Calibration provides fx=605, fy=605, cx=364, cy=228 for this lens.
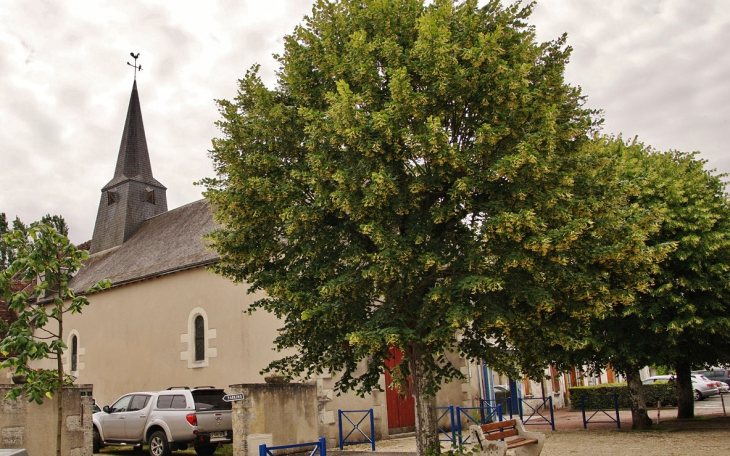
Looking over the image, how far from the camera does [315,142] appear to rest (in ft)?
28.8

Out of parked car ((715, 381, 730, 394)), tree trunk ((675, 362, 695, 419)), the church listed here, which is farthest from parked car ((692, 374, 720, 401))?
the church

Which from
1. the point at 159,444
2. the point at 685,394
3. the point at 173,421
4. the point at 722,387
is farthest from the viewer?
the point at 722,387

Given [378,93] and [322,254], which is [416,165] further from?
[322,254]

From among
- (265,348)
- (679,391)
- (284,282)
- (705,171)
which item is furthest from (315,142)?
(679,391)

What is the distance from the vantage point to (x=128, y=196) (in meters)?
27.0

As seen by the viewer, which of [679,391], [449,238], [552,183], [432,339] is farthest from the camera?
[679,391]

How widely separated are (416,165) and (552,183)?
6.26ft

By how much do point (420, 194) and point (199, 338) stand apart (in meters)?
11.3

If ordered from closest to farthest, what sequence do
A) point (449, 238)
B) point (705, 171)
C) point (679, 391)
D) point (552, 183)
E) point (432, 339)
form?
point (432, 339) → point (552, 183) → point (449, 238) → point (705, 171) → point (679, 391)

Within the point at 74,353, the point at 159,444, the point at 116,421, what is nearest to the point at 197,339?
the point at 116,421

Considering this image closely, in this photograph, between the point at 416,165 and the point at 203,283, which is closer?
the point at 416,165

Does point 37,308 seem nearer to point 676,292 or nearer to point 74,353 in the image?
point 676,292

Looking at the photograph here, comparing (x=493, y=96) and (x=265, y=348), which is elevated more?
(x=493, y=96)

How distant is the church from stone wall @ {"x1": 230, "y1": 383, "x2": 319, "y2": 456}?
7.54 feet
